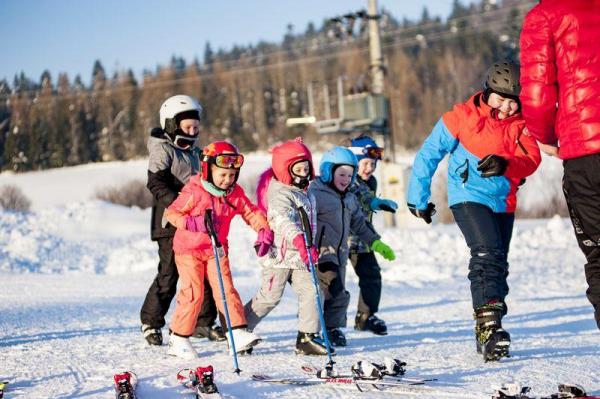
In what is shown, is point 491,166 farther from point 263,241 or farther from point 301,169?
point 263,241

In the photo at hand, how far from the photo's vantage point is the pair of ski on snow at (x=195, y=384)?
3.77 m

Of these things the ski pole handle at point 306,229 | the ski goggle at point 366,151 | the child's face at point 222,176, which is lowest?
the ski pole handle at point 306,229

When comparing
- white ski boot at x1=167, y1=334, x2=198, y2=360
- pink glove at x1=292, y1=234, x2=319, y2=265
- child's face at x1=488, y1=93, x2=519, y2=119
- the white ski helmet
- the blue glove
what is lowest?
white ski boot at x1=167, y1=334, x2=198, y2=360

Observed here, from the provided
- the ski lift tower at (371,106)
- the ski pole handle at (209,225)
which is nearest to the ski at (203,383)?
the ski pole handle at (209,225)

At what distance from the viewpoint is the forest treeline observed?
1617cm

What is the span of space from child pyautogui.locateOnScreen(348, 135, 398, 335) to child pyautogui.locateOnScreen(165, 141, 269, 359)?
168 centimetres

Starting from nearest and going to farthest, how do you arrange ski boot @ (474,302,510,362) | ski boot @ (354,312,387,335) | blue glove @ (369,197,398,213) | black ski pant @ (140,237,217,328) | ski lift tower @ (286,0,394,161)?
ski boot @ (474,302,510,362) < black ski pant @ (140,237,217,328) < ski boot @ (354,312,387,335) < blue glove @ (369,197,398,213) < ski lift tower @ (286,0,394,161)

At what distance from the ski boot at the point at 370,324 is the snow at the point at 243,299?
0.12 m

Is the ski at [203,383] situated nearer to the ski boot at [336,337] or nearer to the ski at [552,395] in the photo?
the ski at [552,395]

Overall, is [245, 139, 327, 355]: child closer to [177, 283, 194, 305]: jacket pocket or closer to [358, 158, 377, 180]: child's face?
[177, 283, 194, 305]: jacket pocket

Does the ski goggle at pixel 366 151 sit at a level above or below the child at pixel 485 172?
above

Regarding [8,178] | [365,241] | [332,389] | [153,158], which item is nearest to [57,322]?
[153,158]

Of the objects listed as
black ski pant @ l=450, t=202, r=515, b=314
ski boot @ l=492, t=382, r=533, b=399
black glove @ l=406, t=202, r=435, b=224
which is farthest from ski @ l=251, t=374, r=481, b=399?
black glove @ l=406, t=202, r=435, b=224

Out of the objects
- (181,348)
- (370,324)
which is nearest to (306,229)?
(181,348)
